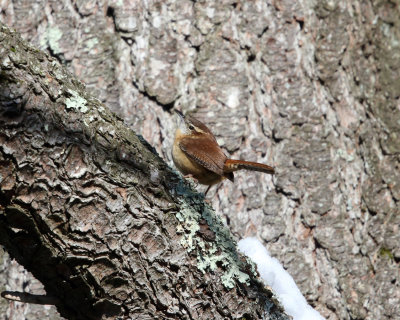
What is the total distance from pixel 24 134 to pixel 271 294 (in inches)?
52.4

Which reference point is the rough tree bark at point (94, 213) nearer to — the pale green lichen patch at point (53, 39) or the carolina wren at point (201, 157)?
the carolina wren at point (201, 157)

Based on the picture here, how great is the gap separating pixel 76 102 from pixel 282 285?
60.4 inches

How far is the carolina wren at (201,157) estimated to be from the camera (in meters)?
3.65

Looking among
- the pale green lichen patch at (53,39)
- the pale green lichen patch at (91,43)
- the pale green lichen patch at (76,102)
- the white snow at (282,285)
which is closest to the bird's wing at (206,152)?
the white snow at (282,285)

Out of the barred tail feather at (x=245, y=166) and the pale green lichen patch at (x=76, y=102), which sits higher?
the barred tail feather at (x=245, y=166)

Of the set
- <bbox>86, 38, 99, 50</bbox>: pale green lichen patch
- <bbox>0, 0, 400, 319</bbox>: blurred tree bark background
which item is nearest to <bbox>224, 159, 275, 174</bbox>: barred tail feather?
<bbox>0, 0, 400, 319</bbox>: blurred tree bark background

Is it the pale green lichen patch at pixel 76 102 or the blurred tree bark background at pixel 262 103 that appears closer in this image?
the pale green lichen patch at pixel 76 102

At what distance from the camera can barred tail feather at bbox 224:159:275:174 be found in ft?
11.6

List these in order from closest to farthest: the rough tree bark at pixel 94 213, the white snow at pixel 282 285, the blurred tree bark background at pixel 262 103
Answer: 1. the rough tree bark at pixel 94 213
2. the white snow at pixel 282 285
3. the blurred tree bark background at pixel 262 103

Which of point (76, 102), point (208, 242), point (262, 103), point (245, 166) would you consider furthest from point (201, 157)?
point (76, 102)

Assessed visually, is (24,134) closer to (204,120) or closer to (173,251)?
(173,251)

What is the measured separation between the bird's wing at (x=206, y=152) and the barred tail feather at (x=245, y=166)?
0.07m

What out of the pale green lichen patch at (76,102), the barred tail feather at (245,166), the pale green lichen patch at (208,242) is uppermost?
the barred tail feather at (245,166)

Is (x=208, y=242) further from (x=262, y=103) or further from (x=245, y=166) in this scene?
(x=262, y=103)
